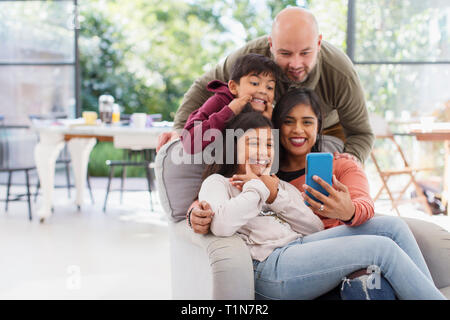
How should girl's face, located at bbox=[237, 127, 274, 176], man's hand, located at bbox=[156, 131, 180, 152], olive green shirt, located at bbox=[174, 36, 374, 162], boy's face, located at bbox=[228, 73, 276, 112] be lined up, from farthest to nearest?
olive green shirt, located at bbox=[174, 36, 374, 162], man's hand, located at bbox=[156, 131, 180, 152], boy's face, located at bbox=[228, 73, 276, 112], girl's face, located at bbox=[237, 127, 274, 176]

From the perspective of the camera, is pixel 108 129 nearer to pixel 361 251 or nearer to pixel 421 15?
pixel 361 251

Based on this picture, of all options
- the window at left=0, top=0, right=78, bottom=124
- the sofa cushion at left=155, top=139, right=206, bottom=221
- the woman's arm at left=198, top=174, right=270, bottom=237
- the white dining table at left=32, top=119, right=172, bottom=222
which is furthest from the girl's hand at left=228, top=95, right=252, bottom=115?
the window at left=0, top=0, right=78, bottom=124

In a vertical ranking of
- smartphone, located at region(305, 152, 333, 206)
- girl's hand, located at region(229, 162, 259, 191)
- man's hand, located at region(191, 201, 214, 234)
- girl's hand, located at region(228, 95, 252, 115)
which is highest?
girl's hand, located at region(228, 95, 252, 115)

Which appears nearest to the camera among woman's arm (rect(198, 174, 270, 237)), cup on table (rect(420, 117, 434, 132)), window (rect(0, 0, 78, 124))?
woman's arm (rect(198, 174, 270, 237))

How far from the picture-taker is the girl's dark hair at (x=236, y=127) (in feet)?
5.80

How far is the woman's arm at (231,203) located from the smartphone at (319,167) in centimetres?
16

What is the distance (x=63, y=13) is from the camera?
576 centimetres

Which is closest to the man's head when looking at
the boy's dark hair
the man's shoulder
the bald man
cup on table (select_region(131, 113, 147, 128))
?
the bald man

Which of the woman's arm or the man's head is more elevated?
the man's head

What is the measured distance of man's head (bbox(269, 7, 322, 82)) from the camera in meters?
2.05

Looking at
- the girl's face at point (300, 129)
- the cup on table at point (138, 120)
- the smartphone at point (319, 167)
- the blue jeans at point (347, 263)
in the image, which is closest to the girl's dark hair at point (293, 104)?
the girl's face at point (300, 129)

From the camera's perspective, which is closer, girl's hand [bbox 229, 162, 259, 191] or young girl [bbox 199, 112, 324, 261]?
young girl [bbox 199, 112, 324, 261]

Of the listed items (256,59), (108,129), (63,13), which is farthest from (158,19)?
(256,59)

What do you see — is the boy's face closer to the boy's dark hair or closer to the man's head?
the boy's dark hair
